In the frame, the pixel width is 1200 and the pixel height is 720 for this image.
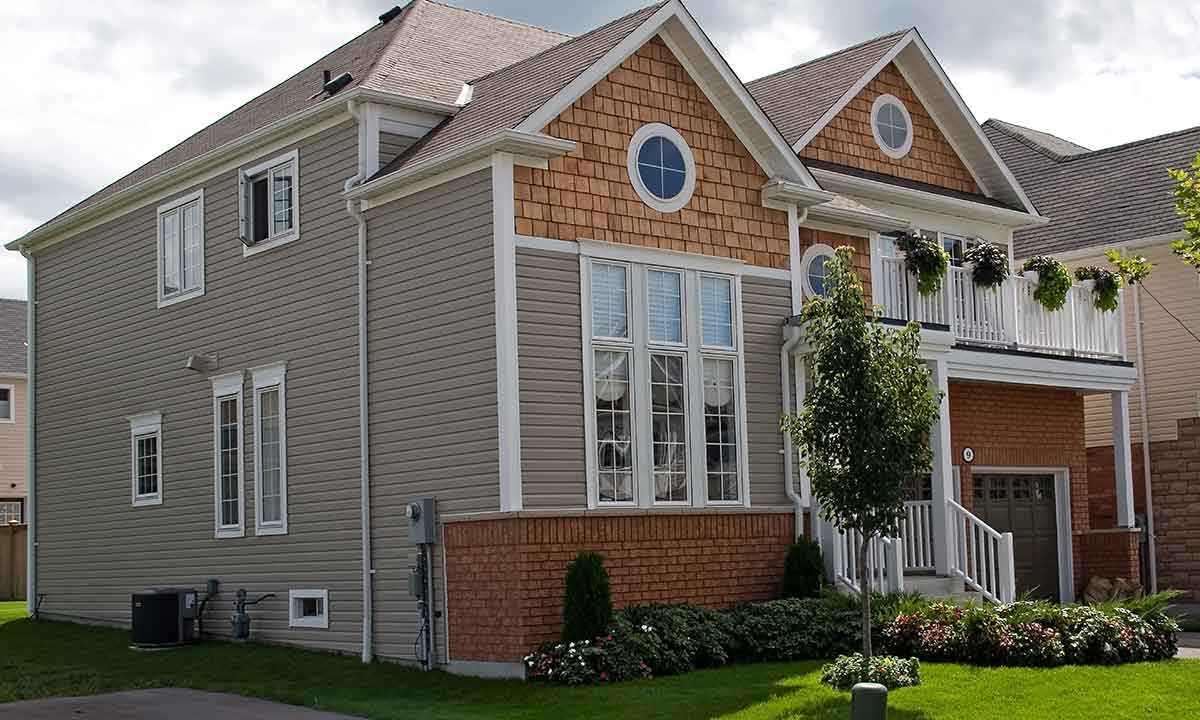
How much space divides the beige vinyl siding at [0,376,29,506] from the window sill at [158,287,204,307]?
68.1ft

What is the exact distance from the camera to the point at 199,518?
20188 mm

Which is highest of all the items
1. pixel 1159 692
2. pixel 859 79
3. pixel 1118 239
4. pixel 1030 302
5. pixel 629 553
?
pixel 859 79

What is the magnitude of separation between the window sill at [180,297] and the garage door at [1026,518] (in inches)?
458

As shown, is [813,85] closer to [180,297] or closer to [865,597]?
[180,297]

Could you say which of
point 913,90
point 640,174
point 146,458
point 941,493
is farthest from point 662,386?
point 913,90

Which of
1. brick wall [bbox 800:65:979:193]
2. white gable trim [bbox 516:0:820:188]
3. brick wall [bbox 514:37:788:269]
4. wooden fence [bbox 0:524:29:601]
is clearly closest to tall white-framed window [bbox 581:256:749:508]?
brick wall [bbox 514:37:788:269]

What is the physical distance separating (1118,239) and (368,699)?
17601 millimetres

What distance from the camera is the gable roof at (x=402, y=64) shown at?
61.2 feet

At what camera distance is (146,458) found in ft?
70.4

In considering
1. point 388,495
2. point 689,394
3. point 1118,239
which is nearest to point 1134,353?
point 1118,239

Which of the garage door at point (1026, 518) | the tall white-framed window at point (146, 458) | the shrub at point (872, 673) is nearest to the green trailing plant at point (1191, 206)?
the shrub at point (872, 673)

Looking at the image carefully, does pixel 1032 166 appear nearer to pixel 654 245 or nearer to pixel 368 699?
pixel 654 245

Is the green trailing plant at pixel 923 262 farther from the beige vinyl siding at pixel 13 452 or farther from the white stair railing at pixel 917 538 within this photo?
the beige vinyl siding at pixel 13 452

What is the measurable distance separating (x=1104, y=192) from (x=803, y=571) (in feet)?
48.4
